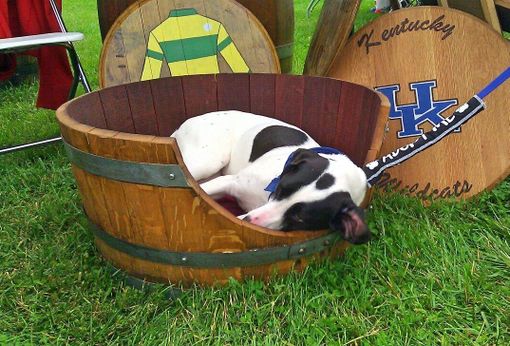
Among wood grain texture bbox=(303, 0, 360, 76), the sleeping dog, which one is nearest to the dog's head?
the sleeping dog

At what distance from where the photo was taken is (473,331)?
2123 millimetres

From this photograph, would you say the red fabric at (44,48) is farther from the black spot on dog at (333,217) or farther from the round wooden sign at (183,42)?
the black spot on dog at (333,217)

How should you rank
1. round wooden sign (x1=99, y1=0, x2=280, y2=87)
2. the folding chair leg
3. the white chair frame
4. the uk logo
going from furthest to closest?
the folding chair leg → round wooden sign (x1=99, y1=0, x2=280, y2=87) → the white chair frame → the uk logo

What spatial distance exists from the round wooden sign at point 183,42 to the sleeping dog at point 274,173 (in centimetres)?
71

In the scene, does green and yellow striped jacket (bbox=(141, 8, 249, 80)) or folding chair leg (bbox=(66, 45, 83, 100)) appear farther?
folding chair leg (bbox=(66, 45, 83, 100))

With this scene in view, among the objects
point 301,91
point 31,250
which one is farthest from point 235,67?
point 31,250

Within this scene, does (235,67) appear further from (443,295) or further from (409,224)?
(443,295)

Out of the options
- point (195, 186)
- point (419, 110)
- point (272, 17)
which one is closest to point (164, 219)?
point (195, 186)

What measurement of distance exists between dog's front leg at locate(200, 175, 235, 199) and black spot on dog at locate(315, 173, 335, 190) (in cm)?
68

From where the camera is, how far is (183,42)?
12.6 feet

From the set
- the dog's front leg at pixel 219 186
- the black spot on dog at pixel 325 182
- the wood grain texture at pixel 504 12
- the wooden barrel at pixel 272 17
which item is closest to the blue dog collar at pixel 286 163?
the black spot on dog at pixel 325 182

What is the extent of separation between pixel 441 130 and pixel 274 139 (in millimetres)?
892

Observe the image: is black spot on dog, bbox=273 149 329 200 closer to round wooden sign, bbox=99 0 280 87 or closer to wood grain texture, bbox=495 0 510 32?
round wooden sign, bbox=99 0 280 87

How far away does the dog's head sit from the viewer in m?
2.29
